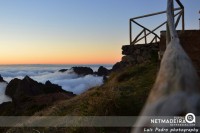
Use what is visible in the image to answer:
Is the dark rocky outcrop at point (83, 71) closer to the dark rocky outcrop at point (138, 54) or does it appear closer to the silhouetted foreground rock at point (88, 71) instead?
the silhouetted foreground rock at point (88, 71)

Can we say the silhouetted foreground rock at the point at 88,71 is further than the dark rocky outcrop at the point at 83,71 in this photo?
No

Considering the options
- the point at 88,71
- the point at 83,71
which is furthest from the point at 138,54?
the point at 83,71

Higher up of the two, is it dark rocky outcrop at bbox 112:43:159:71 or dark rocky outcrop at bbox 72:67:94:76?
dark rocky outcrop at bbox 112:43:159:71

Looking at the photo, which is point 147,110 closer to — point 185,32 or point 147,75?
point 185,32

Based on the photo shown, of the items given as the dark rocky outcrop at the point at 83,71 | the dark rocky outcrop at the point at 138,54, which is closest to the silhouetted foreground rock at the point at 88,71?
the dark rocky outcrop at the point at 83,71

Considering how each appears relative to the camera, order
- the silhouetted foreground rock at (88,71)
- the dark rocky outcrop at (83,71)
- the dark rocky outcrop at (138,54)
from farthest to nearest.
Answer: the dark rocky outcrop at (83,71)
the silhouetted foreground rock at (88,71)
the dark rocky outcrop at (138,54)

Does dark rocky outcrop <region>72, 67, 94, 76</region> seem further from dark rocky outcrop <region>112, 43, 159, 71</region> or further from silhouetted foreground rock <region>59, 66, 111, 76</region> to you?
dark rocky outcrop <region>112, 43, 159, 71</region>

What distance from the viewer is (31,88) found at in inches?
1098

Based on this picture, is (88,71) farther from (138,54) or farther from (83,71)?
(138,54)

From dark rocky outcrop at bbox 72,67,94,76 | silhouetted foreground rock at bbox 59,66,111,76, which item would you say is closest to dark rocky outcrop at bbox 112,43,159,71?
silhouetted foreground rock at bbox 59,66,111,76

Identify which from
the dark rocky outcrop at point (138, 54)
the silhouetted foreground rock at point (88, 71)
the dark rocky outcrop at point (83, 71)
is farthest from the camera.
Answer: the dark rocky outcrop at point (83, 71)

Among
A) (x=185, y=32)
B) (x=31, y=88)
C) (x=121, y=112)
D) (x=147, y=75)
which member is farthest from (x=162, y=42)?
(x=31, y=88)

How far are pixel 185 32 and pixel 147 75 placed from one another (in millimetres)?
2515

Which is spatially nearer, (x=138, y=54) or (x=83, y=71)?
(x=138, y=54)
